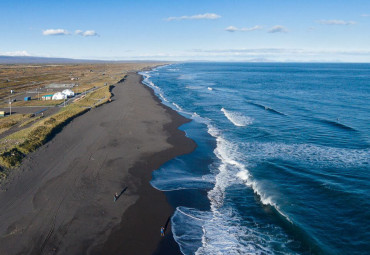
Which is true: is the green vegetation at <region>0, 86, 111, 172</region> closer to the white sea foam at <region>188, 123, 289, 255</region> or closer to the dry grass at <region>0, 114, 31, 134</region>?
the dry grass at <region>0, 114, 31, 134</region>

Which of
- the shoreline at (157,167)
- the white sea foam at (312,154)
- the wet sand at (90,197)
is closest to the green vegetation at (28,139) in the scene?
the wet sand at (90,197)

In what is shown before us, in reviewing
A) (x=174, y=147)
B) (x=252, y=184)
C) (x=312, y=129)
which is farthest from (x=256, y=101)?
(x=252, y=184)

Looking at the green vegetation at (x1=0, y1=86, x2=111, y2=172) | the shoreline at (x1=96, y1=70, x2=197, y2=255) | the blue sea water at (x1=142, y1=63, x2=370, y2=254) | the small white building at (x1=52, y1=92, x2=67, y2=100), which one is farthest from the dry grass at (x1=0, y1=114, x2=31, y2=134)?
the blue sea water at (x1=142, y1=63, x2=370, y2=254)

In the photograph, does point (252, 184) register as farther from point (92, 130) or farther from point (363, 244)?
point (92, 130)

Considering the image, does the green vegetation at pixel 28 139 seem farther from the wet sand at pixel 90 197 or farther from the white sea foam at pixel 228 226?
the white sea foam at pixel 228 226

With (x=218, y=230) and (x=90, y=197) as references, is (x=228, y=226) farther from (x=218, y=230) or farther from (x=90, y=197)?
(x=90, y=197)

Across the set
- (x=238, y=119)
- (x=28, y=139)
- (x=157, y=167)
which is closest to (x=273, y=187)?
(x=157, y=167)

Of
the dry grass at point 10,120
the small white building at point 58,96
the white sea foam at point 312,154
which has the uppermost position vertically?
the small white building at point 58,96
